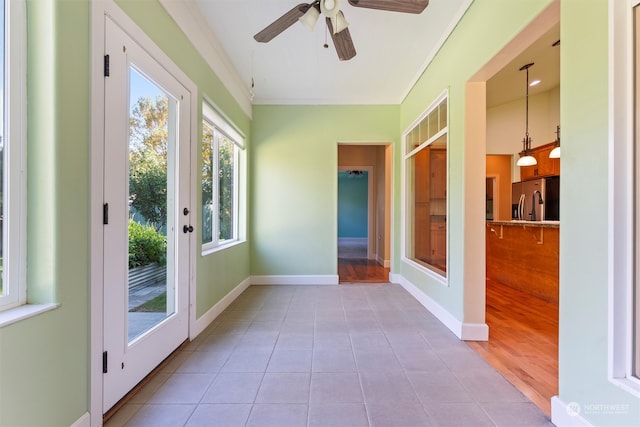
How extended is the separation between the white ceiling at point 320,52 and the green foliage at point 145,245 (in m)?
1.57

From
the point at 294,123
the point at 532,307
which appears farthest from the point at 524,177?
the point at 294,123

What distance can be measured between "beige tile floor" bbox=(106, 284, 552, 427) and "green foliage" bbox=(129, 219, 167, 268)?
76cm

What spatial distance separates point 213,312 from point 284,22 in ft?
8.63

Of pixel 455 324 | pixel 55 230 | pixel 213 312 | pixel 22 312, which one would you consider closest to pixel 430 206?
pixel 455 324

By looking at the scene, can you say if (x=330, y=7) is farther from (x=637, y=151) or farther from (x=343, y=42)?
(x=637, y=151)

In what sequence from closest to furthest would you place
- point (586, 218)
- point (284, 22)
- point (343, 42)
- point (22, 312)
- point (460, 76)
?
point (22, 312), point (586, 218), point (284, 22), point (343, 42), point (460, 76)

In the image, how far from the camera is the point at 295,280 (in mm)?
4332

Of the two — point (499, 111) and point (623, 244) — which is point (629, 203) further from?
point (499, 111)

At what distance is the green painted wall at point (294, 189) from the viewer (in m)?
4.35

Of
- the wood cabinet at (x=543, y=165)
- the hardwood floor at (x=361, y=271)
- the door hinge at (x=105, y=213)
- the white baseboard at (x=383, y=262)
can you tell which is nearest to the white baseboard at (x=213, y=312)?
the door hinge at (x=105, y=213)

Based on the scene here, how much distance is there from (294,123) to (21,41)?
338cm

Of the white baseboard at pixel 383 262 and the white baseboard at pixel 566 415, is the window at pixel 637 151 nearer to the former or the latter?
the white baseboard at pixel 566 415

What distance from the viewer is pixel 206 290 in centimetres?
273

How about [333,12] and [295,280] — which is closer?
[333,12]
